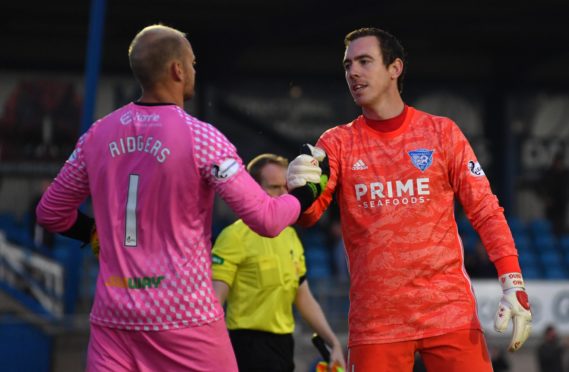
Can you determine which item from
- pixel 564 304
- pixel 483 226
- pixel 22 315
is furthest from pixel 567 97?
pixel 483 226

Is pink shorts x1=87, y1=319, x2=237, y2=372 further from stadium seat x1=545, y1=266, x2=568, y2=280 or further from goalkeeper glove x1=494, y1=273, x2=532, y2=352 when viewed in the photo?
stadium seat x1=545, y1=266, x2=568, y2=280

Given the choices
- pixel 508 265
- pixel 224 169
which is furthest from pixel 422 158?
pixel 224 169

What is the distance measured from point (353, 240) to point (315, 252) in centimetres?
1427

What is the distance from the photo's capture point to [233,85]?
2386 cm

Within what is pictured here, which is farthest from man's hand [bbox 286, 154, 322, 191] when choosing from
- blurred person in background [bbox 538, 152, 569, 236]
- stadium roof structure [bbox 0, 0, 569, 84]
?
blurred person in background [bbox 538, 152, 569, 236]

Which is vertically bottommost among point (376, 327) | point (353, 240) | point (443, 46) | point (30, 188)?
point (376, 327)

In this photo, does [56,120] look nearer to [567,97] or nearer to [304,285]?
[567,97]

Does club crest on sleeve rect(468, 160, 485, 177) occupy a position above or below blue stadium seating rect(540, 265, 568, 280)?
below

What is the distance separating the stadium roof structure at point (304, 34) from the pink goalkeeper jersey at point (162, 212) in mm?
14150

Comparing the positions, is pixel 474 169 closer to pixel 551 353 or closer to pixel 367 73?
pixel 367 73

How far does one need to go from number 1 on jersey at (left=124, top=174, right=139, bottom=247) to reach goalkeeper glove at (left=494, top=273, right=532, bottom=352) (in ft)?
5.52

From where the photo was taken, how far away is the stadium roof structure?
20.6 m

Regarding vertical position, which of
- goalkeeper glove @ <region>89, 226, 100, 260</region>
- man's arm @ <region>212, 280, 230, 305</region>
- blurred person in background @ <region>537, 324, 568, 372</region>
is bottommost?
blurred person in background @ <region>537, 324, 568, 372</region>

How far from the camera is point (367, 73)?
18.1 ft
